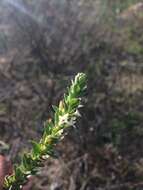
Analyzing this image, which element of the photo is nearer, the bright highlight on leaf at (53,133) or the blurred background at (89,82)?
the bright highlight on leaf at (53,133)

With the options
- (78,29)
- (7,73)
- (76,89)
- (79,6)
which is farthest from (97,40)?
(76,89)

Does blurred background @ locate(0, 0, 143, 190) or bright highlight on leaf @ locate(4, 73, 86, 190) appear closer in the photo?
bright highlight on leaf @ locate(4, 73, 86, 190)

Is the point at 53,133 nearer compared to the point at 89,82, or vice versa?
the point at 53,133

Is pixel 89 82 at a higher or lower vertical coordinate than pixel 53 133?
higher
